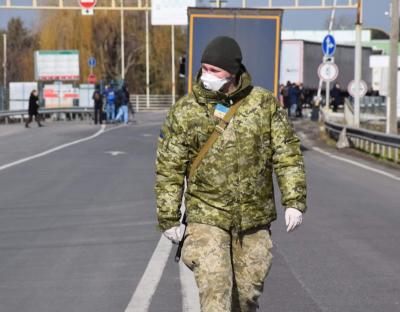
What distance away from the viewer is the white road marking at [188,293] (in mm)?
7703

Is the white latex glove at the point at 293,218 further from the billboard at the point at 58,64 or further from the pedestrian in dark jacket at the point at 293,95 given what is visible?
the billboard at the point at 58,64

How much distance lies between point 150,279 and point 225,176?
345 cm

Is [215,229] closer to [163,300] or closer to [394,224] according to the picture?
[163,300]

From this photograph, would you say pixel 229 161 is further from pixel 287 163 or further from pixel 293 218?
pixel 293 218

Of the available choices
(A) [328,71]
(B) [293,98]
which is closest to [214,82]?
(A) [328,71]

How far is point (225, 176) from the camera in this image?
18.5 ft

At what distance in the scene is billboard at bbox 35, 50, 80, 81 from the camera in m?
72.4

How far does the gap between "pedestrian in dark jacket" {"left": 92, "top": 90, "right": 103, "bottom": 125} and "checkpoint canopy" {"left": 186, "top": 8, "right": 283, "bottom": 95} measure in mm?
22693

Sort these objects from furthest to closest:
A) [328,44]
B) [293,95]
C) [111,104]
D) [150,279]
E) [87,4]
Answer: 1. [293,95]
2. [111,104]
3. [87,4]
4. [328,44]
5. [150,279]

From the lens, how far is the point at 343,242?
11.2 metres

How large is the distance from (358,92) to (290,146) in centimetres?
2781

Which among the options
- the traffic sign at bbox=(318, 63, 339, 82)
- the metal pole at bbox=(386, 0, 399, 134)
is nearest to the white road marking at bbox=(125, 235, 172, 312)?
the metal pole at bbox=(386, 0, 399, 134)

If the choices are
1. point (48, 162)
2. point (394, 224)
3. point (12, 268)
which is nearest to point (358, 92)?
point (48, 162)

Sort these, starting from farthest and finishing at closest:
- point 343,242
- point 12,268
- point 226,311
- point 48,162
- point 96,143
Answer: point 96,143 → point 48,162 → point 343,242 → point 12,268 → point 226,311
